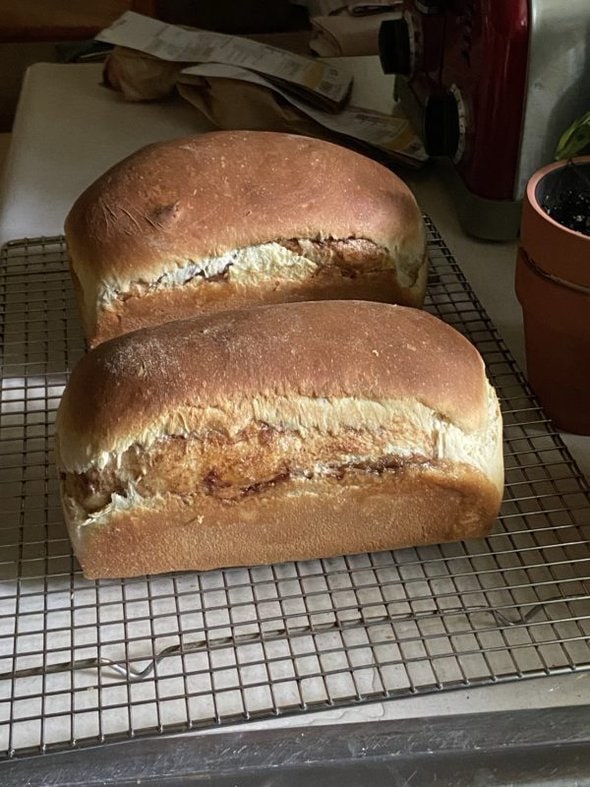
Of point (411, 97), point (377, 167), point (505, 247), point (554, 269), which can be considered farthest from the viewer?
point (411, 97)

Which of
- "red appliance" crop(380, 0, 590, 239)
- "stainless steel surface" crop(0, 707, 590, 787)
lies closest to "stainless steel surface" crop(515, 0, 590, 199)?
"red appliance" crop(380, 0, 590, 239)

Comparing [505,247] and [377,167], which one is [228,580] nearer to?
[377,167]

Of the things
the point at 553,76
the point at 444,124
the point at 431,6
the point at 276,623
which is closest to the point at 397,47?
the point at 431,6

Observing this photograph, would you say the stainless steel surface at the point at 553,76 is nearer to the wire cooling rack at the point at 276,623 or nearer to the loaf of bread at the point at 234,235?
the loaf of bread at the point at 234,235

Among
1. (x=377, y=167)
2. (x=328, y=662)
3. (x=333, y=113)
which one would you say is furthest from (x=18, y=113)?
(x=328, y=662)

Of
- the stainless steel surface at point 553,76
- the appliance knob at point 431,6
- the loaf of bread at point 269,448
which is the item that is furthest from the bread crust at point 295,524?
the appliance knob at point 431,6

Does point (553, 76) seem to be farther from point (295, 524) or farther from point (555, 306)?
point (295, 524)
